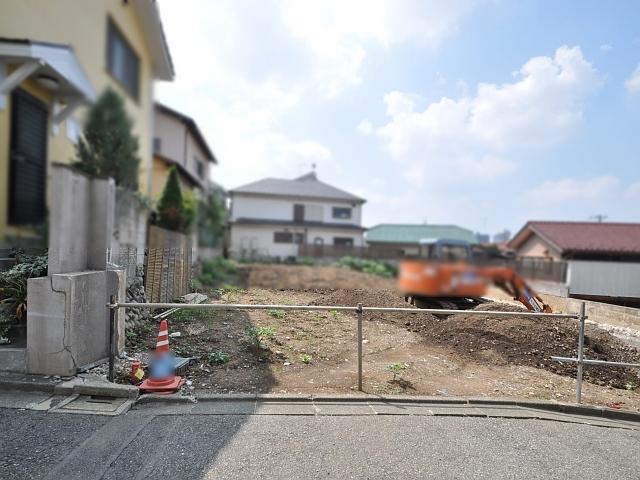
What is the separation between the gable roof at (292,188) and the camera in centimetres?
277

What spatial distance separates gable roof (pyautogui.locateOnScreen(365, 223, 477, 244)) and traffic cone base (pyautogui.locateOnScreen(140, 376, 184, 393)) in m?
4.11

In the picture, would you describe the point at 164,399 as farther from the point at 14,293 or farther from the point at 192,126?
the point at 192,126

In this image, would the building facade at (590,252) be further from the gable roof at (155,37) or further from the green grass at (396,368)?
the green grass at (396,368)

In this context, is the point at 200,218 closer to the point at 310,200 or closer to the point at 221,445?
the point at 310,200

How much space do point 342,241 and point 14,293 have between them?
4.95 m

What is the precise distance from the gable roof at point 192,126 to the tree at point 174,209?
0.65 metres

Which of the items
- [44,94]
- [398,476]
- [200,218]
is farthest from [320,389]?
[44,94]

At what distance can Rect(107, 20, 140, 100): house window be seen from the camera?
7.48 ft

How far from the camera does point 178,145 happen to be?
8.02 feet

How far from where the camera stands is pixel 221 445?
3541 millimetres

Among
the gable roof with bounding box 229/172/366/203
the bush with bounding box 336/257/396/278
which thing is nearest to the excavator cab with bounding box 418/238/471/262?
the bush with bounding box 336/257/396/278

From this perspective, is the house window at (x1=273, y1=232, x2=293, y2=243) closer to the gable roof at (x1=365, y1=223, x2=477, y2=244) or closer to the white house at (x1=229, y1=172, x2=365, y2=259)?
the white house at (x1=229, y1=172, x2=365, y2=259)

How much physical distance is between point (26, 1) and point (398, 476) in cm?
452

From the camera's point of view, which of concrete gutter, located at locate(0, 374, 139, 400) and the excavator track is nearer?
the excavator track
